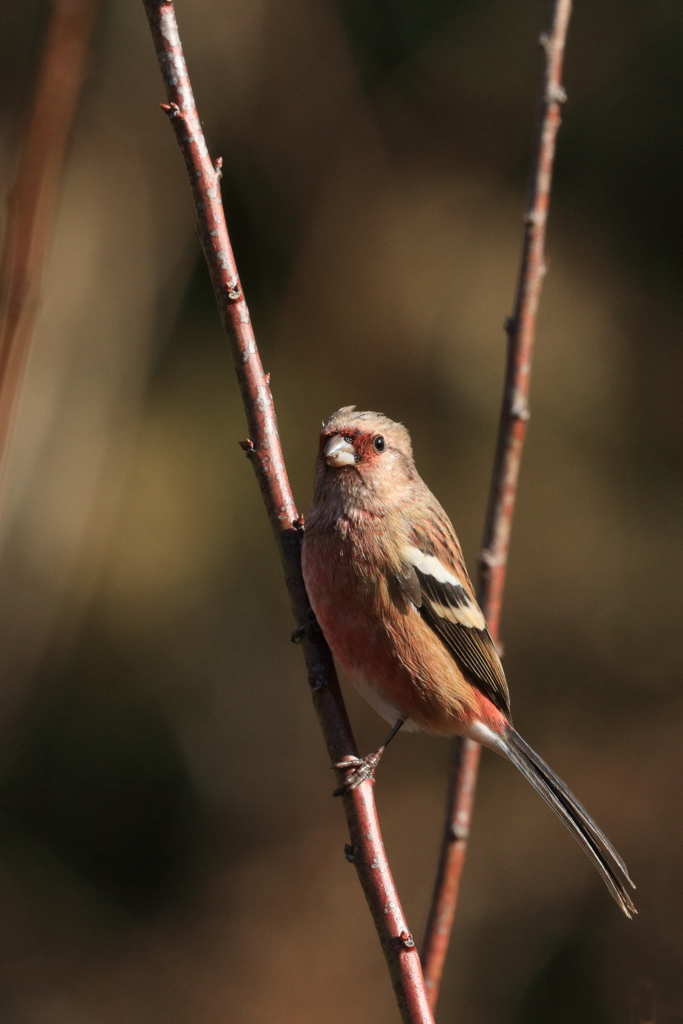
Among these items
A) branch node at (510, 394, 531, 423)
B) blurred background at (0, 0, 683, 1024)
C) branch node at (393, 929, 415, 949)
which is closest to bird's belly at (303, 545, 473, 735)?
branch node at (510, 394, 531, 423)

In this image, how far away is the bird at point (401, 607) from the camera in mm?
3381

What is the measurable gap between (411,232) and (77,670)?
4218mm

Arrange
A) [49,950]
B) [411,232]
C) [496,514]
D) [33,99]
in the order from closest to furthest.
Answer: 1. [33,99]
2. [496,514]
3. [49,950]
4. [411,232]

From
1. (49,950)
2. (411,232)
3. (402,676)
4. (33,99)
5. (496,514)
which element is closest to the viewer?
(33,99)

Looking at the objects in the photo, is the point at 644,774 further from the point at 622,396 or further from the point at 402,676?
the point at 402,676

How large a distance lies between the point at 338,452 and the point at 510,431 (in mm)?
802

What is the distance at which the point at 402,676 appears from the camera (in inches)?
139

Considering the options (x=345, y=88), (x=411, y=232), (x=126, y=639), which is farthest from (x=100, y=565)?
(x=345, y=88)

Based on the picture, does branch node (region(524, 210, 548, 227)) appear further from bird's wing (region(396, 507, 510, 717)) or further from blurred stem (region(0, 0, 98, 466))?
blurred stem (region(0, 0, 98, 466))

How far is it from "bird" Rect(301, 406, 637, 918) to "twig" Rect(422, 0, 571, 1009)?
0.41 meters

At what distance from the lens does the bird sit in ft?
11.1

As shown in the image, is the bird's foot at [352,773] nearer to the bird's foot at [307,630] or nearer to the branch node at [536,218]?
the bird's foot at [307,630]

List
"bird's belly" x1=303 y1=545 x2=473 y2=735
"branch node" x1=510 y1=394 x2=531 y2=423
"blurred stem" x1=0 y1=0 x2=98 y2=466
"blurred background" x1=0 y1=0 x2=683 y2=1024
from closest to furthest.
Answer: "blurred stem" x1=0 y1=0 x2=98 y2=466 → "branch node" x1=510 y1=394 x2=531 y2=423 → "bird's belly" x1=303 y1=545 x2=473 y2=735 → "blurred background" x1=0 y1=0 x2=683 y2=1024

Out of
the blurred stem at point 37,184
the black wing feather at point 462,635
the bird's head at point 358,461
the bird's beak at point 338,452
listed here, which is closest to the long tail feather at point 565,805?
the black wing feather at point 462,635
